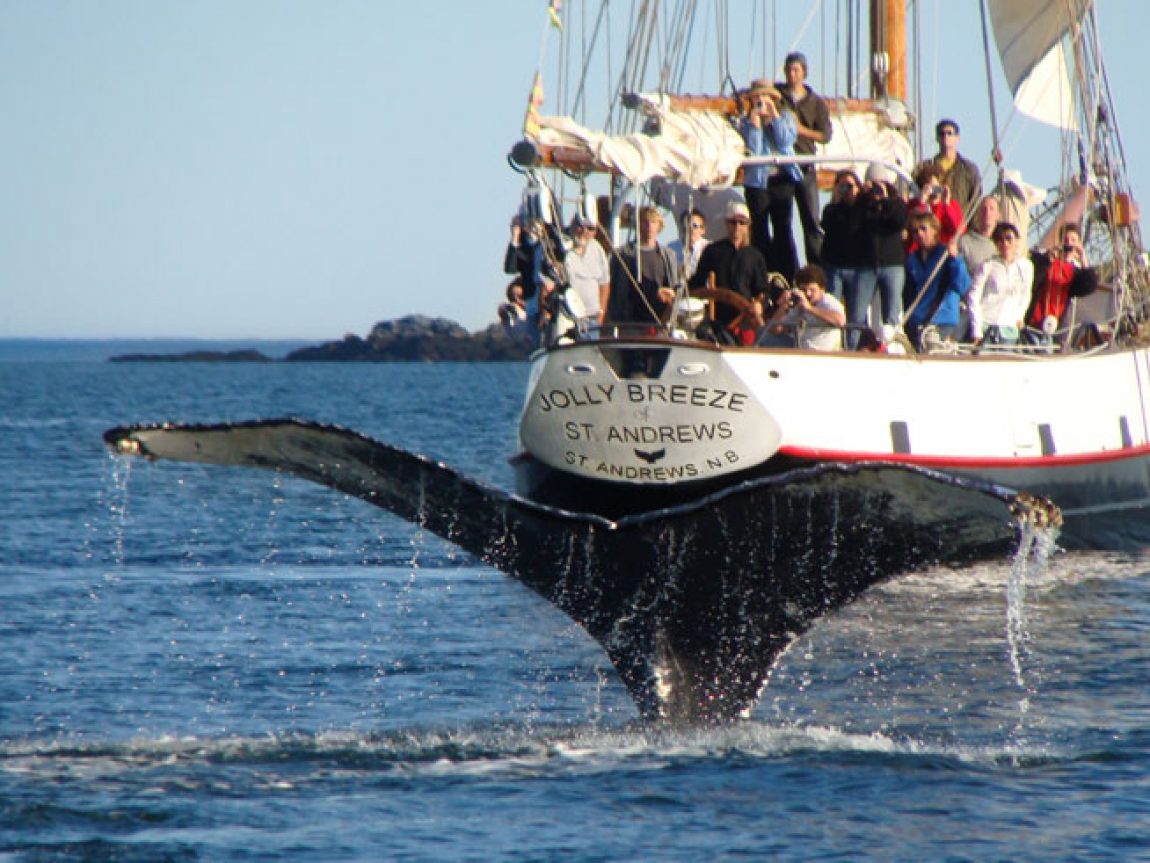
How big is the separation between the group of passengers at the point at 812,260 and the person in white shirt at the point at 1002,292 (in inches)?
0.7

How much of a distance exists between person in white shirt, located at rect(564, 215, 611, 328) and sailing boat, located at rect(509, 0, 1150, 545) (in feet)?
1.09

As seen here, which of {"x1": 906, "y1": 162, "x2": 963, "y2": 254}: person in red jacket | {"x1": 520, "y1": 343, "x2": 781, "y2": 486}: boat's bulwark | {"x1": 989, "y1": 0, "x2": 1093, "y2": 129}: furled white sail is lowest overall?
{"x1": 520, "y1": 343, "x2": 781, "y2": 486}: boat's bulwark

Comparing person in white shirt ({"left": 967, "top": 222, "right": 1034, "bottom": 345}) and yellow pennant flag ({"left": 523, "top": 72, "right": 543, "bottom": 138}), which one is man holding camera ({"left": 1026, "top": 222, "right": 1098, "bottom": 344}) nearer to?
person in white shirt ({"left": 967, "top": 222, "right": 1034, "bottom": 345})

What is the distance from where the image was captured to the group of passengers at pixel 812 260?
19.8 m

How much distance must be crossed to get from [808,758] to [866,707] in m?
2.28

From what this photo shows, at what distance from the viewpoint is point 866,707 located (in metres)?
13.2

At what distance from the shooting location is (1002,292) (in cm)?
2125

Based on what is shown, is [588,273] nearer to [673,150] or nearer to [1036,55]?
[673,150]

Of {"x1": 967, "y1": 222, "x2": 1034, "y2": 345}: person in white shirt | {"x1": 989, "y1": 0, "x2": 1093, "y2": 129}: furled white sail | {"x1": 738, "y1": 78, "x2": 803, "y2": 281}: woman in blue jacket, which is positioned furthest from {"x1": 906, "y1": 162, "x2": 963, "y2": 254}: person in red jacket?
{"x1": 989, "y1": 0, "x2": 1093, "y2": 129}: furled white sail

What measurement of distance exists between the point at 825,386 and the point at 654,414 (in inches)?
76.3

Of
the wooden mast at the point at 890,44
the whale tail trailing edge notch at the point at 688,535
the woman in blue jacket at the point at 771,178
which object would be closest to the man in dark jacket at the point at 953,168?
the woman in blue jacket at the point at 771,178

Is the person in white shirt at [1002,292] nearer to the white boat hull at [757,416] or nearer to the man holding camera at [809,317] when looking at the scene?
the white boat hull at [757,416]

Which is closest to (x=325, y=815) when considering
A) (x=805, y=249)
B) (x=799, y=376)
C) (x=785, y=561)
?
(x=785, y=561)

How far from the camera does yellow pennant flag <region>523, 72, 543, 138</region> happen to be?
70.9 feet
